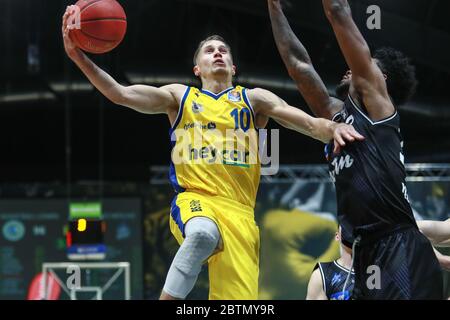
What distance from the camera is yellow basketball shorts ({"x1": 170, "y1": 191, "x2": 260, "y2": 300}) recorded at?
4.69 meters

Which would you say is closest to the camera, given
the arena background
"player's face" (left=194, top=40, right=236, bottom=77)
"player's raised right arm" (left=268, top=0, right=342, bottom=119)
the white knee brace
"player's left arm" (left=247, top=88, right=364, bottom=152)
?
"player's left arm" (left=247, top=88, right=364, bottom=152)

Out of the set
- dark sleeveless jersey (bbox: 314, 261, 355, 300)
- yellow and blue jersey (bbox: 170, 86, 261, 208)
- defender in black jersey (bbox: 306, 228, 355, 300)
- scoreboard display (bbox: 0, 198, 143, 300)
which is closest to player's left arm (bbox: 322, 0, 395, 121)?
yellow and blue jersey (bbox: 170, 86, 261, 208)

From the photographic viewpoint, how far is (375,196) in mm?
4031

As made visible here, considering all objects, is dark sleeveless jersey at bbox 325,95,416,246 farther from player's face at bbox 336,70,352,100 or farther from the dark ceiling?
the dark ceiling

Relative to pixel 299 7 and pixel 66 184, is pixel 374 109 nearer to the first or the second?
pixel 299 7

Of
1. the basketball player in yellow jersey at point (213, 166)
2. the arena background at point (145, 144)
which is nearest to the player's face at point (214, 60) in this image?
the basketball player in yellow jersey at point (213, 166)

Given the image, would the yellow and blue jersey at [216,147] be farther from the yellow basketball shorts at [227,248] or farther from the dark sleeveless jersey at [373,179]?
the dark sleeveless jersey at [373,179]

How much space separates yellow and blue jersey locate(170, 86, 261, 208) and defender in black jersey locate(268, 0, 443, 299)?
87 cm

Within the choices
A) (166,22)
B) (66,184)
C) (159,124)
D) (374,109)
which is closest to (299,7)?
(166,22)

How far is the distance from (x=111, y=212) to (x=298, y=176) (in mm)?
3293

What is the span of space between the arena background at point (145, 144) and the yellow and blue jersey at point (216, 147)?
22.9 feet

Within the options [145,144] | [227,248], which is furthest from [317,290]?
[145,144]

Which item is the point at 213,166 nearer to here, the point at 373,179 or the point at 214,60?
the point at 214,60

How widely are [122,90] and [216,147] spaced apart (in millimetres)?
674
